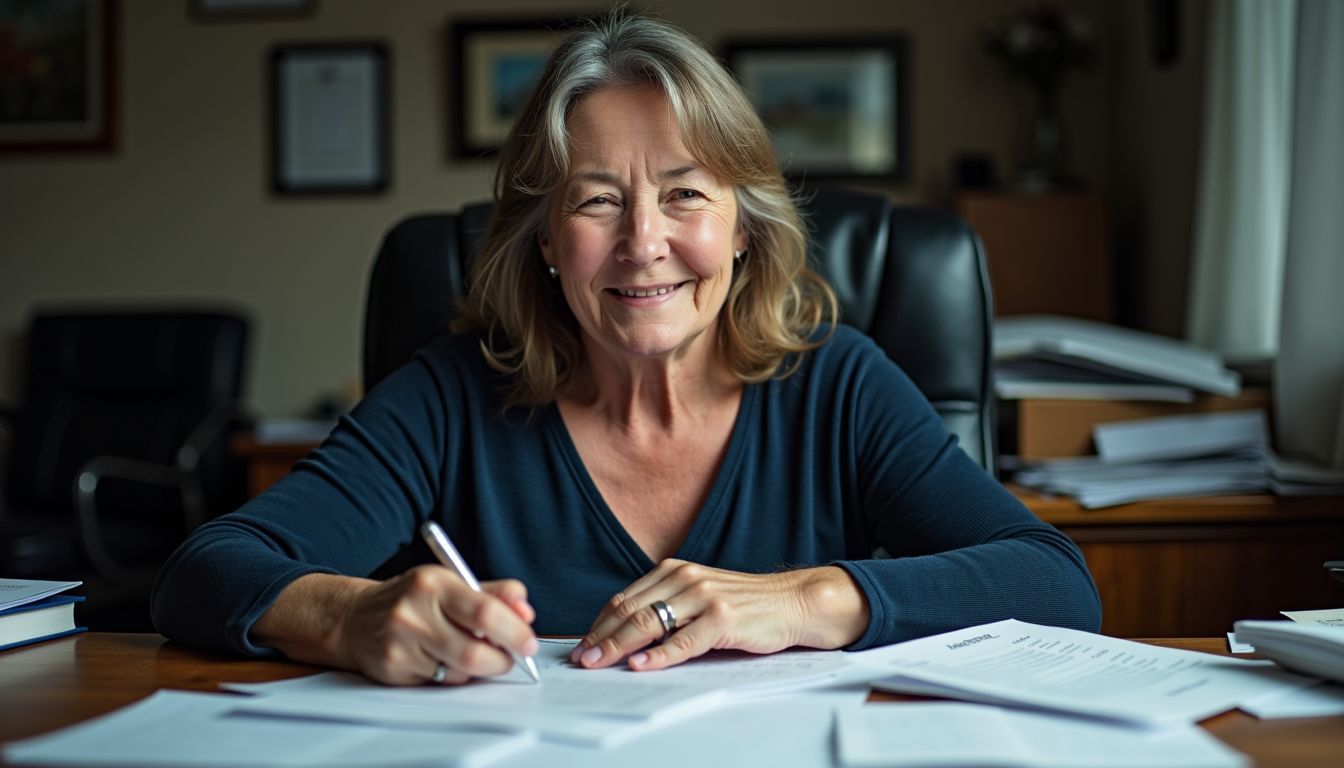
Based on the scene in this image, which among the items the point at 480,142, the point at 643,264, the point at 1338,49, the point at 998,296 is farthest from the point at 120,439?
the point at 1338,49

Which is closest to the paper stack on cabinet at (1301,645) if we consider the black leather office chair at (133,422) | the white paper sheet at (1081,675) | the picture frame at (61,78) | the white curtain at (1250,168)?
the white paper sheet at (1081,675)

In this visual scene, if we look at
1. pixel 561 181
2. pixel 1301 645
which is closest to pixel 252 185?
pixel 561 181

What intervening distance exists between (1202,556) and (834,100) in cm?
198

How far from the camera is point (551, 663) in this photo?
0.93 metres

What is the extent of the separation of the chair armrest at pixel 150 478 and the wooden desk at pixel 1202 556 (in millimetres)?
2244

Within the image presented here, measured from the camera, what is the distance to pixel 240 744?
71 cm

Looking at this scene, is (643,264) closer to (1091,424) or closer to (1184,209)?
(1091,424)

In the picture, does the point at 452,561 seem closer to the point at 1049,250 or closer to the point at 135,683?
the point at 135,683

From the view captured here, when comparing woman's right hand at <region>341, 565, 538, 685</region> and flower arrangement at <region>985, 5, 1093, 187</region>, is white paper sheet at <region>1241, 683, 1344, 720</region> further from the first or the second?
flower arrangement at <region>985, 5, 1093, 187</region>

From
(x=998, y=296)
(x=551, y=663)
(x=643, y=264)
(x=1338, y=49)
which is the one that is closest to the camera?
(x=551, y=663)

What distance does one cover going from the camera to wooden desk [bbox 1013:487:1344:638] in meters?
1.74

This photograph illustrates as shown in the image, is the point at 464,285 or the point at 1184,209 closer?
the point at 464,285

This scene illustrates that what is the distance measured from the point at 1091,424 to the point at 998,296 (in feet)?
3.46

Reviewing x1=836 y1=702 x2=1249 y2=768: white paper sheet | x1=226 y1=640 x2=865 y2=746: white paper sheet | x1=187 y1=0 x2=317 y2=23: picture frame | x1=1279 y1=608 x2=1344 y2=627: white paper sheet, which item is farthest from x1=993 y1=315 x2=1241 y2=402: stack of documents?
x1=187 y1=0 x2=317 y2=23: picture frame
